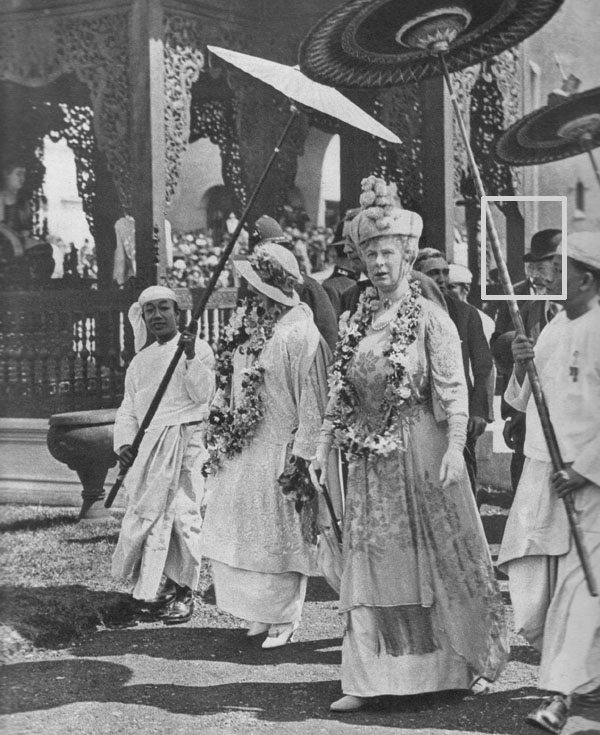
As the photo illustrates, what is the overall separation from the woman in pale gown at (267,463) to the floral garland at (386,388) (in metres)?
0.77

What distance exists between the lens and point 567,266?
4.59 m

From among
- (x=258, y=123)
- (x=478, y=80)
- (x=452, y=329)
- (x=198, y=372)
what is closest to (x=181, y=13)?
(x=258, y=123)

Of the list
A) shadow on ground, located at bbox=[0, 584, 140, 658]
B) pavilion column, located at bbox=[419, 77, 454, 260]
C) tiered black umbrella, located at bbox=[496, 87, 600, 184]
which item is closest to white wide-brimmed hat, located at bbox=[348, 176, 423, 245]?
tiered black umbrella, located at bbox=[496, 87, 600, 184]

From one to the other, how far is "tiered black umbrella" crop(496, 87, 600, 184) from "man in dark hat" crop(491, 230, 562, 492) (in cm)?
45

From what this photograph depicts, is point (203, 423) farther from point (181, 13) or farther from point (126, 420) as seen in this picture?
point (181, 13)

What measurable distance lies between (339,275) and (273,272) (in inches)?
61.1

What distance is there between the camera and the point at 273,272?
6156 millimetres

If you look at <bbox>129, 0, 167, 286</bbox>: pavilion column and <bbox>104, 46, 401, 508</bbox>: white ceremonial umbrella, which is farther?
<bbox>129, 0, 167, 286</bbox>: pavilion column

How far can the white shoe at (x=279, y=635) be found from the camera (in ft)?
20.0

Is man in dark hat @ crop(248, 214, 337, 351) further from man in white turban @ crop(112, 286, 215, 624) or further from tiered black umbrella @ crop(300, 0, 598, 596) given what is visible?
tiered black umbrella @ crop(300, 0, 598, 596)

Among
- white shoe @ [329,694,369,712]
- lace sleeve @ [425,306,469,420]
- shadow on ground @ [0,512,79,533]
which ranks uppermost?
lace sleeve @ [425,306,469,420]

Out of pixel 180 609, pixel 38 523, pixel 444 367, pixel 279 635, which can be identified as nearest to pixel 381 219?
pixel 444 367

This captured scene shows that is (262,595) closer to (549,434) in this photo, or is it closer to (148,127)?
(549,434)

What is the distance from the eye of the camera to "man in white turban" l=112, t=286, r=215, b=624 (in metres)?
6.68
